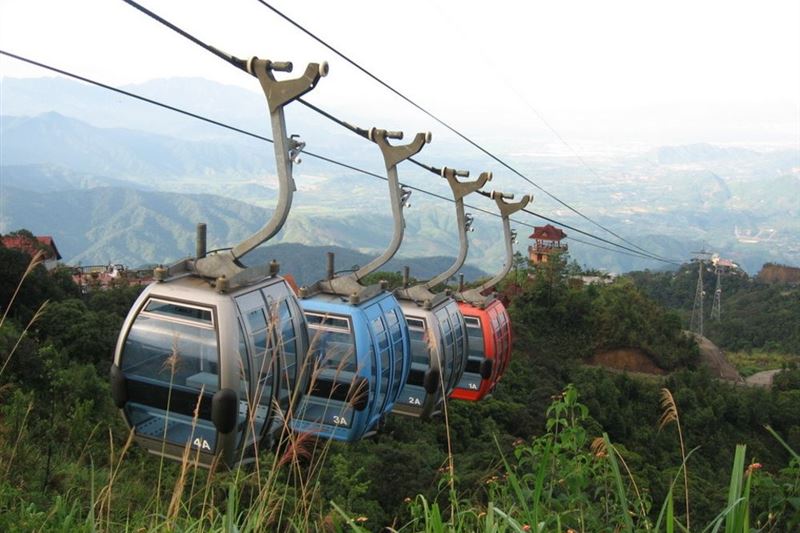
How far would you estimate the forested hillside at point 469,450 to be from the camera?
7.48 ft

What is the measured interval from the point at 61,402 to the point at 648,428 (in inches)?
577

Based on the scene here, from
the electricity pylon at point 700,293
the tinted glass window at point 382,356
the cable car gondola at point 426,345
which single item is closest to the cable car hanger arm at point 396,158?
the cable car gondola at point 426,345

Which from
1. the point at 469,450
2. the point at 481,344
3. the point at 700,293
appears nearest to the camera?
the point at 469,450

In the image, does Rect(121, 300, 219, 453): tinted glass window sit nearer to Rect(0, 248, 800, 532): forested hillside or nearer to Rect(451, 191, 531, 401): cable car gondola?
Rect(0, 248, 800, 532): forested hillside

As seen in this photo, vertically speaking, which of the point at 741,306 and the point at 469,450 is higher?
the point at 469,450

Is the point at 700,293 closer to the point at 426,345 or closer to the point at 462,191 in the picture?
the point at 462,191

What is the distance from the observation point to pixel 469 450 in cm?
1166

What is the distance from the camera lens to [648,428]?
18.7m

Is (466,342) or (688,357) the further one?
(688,357)

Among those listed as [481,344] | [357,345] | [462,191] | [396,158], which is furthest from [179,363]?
[462,191]

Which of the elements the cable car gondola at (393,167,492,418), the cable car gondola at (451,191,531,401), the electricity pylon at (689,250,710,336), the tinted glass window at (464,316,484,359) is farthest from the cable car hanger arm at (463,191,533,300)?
the electricity pylon at (689,250,710,336)

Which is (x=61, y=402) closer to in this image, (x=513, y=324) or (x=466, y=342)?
(x=466, y=342)

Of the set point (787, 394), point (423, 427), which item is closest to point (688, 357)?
point (787, 394)

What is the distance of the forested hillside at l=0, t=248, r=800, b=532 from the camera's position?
2.28m
